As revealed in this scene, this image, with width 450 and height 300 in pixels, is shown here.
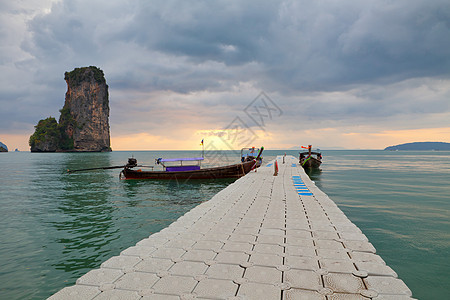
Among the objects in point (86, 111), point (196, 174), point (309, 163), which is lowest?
point (196, 174)

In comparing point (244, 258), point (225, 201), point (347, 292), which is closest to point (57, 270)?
point (244, 258)

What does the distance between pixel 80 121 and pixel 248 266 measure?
170 metres

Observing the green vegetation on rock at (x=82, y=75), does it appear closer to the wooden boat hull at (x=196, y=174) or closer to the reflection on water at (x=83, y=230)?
the wooden boat hull at (x=196, y=174)

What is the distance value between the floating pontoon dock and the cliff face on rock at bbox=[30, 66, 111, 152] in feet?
543

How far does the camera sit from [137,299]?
11.9ft

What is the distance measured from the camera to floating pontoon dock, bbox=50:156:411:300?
3.80 metres

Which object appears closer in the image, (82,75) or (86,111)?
(86,111)

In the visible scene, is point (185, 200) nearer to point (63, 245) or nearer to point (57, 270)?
point (63, 245)

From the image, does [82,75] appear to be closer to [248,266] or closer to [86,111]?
[86,111]

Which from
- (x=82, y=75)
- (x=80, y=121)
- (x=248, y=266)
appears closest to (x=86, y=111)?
(x=80, y=121)

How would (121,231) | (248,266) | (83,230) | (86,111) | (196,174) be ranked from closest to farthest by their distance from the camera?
(248,266) → (121,231) → (83,230) → (196,174) → (86,111)

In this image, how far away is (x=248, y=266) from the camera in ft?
15.2

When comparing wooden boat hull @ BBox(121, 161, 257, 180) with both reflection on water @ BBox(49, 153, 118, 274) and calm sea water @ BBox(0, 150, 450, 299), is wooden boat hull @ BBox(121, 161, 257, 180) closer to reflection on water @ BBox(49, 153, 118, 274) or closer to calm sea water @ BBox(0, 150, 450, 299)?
calm sea water @ BBox(0, 150, 450, 299)

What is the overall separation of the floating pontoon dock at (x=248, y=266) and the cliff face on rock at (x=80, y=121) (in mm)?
165450
